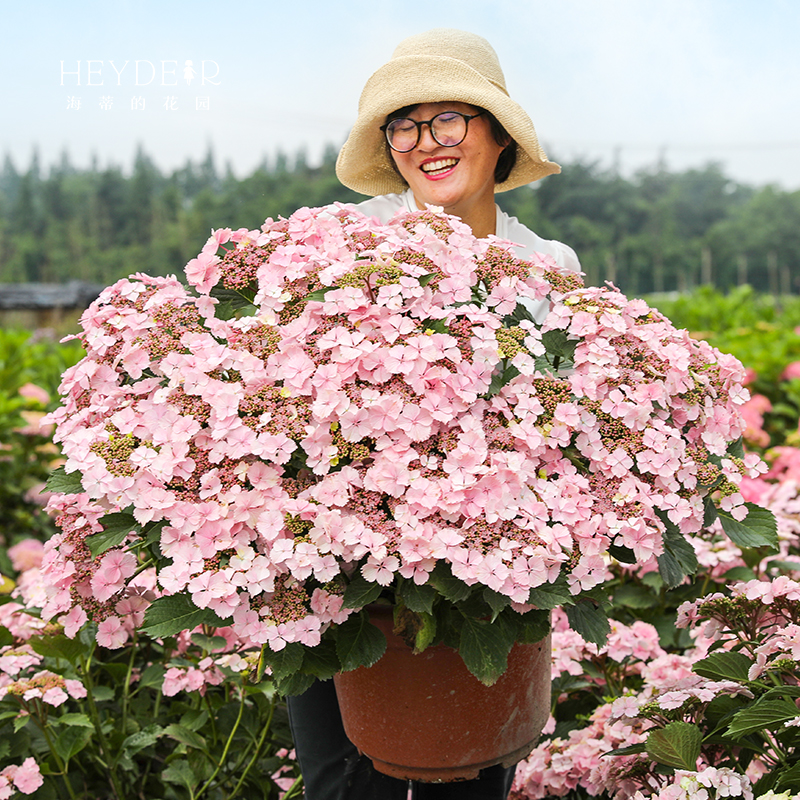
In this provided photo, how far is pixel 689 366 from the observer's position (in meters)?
1.41

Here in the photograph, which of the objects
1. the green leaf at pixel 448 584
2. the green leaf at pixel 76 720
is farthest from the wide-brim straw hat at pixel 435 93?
the green leaf at pixel 76 720

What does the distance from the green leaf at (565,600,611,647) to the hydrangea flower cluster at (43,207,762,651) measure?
111 millimetres

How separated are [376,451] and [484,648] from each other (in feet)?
1.06

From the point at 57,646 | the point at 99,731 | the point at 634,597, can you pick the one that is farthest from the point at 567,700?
the point at 57,646

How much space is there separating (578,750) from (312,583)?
0.90 meters

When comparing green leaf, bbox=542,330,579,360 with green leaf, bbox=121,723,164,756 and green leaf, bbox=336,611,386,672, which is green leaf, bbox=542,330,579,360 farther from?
green leaf, bbox=121,723,164,756

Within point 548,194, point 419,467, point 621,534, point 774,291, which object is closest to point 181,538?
point 419,467

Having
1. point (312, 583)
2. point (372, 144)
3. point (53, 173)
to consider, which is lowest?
point (53, 173)

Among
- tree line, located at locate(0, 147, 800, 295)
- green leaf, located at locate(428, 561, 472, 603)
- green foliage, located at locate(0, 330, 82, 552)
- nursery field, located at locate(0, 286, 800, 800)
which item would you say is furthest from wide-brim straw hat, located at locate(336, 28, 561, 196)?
tree line, located at locate(0, 147, 800, 295)

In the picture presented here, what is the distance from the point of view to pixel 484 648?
1209 millimetres

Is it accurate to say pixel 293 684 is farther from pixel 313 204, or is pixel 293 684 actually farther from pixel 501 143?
pixel 313 204

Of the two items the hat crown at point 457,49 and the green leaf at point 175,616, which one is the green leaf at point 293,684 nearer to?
the green leaf at point 175,616

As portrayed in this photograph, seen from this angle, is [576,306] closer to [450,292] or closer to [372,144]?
[450,292]

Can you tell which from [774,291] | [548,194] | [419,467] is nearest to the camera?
[419,467]
